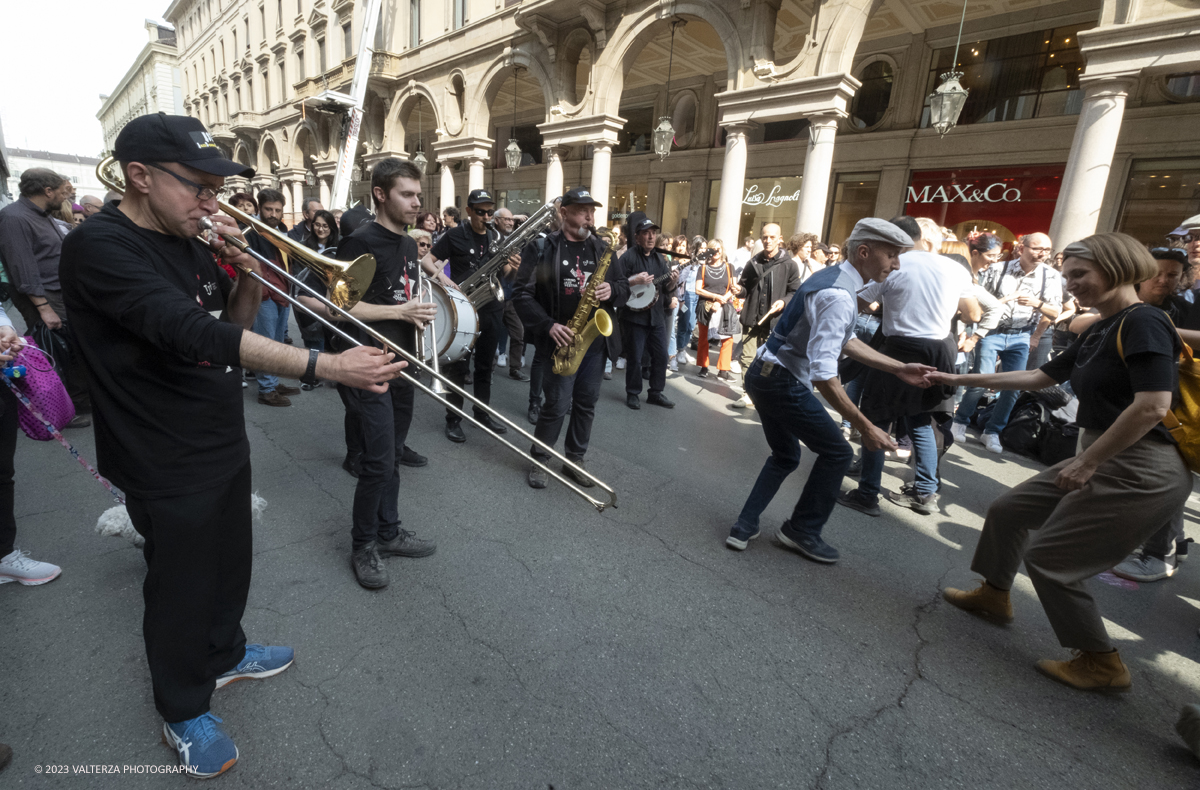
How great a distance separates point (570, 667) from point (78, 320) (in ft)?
7.25

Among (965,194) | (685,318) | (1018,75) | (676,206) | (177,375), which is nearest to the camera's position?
(177,375)

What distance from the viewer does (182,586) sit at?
1909 mm

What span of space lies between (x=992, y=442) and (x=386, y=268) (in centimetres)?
638

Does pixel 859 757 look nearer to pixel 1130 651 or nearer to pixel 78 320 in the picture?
pixel 1130 651

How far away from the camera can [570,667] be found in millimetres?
2553

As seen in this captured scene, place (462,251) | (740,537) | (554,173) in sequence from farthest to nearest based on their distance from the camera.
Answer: (554,173) → (462,251) → (740,537)

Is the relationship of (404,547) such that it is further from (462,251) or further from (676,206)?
(676,206)

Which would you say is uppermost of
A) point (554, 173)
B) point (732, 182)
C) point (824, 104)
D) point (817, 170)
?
point (824, 104)

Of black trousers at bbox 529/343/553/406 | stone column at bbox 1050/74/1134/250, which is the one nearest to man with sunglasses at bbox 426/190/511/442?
black trousers at bbox 529/343/553/406

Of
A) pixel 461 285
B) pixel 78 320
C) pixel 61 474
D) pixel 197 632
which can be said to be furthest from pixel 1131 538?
pixel 61 474

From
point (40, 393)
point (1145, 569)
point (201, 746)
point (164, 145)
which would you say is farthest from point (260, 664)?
point (1145, 569)

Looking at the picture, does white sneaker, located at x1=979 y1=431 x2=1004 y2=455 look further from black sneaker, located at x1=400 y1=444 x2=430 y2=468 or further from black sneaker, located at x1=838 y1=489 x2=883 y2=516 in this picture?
black sneaker, located at x1=400 y1=444 x2=430 y2=468

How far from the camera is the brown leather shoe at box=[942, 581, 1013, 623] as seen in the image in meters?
3.07

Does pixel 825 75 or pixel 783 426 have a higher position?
pixel 825 75
